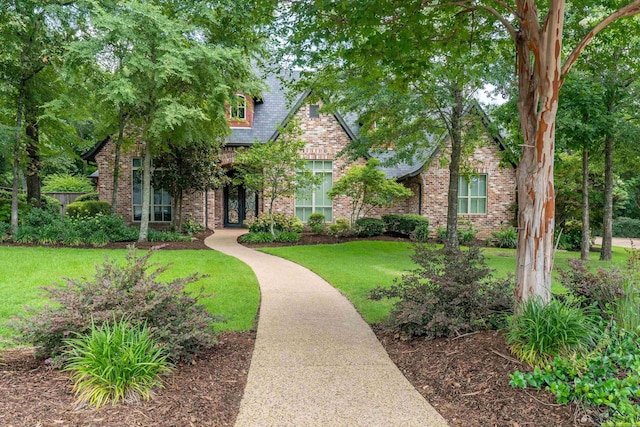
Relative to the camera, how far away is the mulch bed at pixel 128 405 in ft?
9.14

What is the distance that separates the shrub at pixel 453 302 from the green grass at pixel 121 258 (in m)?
2.06

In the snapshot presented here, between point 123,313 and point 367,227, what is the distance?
13042 mm

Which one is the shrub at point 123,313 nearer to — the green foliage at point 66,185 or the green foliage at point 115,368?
the green foliage at point 115,368

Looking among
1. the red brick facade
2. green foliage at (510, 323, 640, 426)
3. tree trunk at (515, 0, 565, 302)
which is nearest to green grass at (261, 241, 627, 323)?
tree trunk at (515, 0, 565, 302)

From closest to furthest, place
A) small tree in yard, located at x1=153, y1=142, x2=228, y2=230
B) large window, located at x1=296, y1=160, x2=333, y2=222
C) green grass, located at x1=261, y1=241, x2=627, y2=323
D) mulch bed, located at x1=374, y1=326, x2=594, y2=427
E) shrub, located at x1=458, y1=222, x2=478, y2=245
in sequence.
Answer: mulch bed, located at x1=374, y1=326, x2=594, y2=427
green grass, located at x1=261, y1=241, x2=627, y2=323
small tree in yard, located at x1=153, y1=142, x2=228, y2=230
shrub, located at x1=458, y1=222, x2=478, y2=245
large window, located at x1=296, y1=160, x2=333, y2=222

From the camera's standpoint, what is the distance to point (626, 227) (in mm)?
27938

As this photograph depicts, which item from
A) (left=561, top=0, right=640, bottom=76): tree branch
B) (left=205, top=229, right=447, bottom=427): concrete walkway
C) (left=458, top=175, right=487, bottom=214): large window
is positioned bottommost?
(left=205, top=229, right=447, bottom=427): concrete walkway

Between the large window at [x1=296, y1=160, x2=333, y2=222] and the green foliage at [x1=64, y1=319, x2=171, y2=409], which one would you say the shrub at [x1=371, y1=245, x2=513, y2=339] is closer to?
the green foliage at [x1=64, y1=319, x2=171, y2=409]

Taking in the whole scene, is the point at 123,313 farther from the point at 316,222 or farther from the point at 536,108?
the point at 316,222

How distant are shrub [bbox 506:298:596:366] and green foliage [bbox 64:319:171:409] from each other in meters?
3.03

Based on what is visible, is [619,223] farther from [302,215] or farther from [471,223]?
[302,215]

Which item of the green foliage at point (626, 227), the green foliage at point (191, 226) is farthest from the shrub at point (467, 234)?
the green foliage at point (626, 227)

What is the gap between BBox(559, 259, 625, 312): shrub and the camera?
4.37 meters

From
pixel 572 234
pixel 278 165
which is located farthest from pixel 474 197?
pixel 278 165
